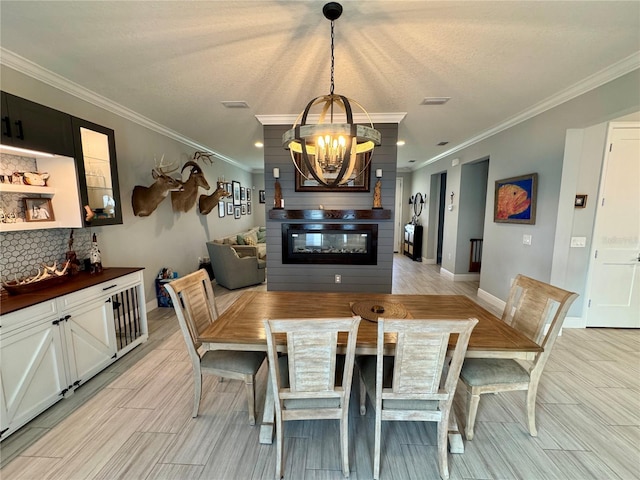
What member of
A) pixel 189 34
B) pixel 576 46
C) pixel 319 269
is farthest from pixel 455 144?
pixel 189 34

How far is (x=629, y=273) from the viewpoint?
321cm

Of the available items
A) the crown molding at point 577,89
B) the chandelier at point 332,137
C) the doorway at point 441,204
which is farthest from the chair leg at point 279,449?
the doorway at point 441,204

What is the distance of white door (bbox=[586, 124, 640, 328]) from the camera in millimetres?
2998

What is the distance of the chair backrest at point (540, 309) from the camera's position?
1.64m

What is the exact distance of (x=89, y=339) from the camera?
229 centimetres

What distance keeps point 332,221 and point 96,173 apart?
2.84 m

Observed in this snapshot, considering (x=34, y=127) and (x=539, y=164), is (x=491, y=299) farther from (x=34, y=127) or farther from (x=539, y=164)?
(x=34, y=127)

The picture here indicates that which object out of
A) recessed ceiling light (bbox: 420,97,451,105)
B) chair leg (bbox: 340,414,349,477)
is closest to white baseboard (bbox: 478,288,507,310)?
recessed ceiling light (bbox: 420,97,451,105)

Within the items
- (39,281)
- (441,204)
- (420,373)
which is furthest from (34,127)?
(441,204)

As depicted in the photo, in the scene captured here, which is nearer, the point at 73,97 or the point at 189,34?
the point at 189,34

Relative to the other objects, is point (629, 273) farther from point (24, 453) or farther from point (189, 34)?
point (24, 453)

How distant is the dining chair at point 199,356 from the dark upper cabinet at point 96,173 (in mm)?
1511

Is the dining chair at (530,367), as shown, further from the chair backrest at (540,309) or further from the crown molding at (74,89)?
the crown molding at (74,89)

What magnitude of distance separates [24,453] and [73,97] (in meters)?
3.17
